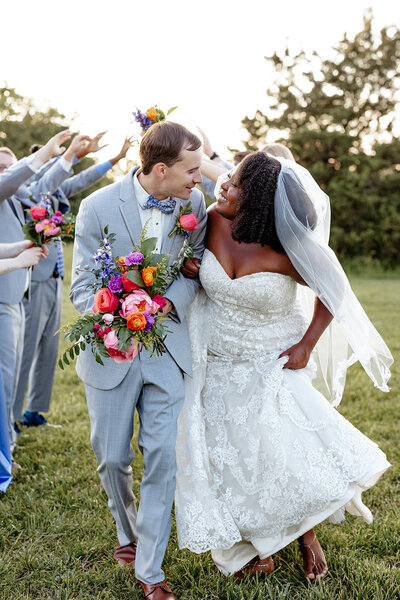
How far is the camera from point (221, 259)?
3.51 meters

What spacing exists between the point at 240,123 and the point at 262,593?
25415 mm

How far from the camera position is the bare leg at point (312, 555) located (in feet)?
11.3

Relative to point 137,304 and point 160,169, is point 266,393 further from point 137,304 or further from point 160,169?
point 160,169

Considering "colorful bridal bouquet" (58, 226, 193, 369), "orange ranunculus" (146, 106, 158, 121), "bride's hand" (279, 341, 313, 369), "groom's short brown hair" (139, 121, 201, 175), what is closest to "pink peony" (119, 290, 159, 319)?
"colorful bridal bouquet" (58, 226, 193, 369)

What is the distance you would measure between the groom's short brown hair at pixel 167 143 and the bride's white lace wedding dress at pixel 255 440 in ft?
2.02

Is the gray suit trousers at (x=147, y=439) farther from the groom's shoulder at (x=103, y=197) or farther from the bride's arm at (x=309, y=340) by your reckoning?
the groom's shoulder at (x=103, y=197)

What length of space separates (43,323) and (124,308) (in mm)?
3631

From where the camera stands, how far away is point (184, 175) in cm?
333

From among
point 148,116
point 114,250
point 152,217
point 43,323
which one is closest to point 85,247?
point 114,250

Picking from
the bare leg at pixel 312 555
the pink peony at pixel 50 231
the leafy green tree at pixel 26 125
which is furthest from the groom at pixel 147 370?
the leafy green tree at pixel 26 125

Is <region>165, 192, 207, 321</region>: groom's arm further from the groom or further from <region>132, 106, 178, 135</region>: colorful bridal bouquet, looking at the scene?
<region>132, 106, 178, 135</region>: colorful bridal bouquet

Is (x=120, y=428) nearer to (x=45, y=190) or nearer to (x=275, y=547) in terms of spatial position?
(x=275, y=547)

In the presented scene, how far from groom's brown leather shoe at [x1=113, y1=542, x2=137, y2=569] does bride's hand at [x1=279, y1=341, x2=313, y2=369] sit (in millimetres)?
1407

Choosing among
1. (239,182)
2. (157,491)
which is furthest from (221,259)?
(157,491)
